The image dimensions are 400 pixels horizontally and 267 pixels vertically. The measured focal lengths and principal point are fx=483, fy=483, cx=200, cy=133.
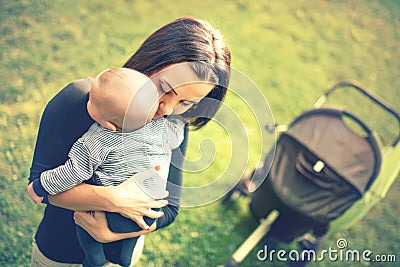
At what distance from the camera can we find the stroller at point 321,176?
178 cm

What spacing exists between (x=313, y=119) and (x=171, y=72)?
117cm

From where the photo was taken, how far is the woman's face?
2.87ft

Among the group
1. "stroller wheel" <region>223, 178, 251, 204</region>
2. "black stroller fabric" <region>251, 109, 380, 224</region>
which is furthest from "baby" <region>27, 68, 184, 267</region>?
"stroller wheel" <region>223, 178, 251, 204</region>

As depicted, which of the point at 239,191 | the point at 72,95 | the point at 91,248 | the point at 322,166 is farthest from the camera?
the point at 239,191

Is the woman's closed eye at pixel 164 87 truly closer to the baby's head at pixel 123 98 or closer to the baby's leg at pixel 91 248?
the baby's head at pixel 123 98

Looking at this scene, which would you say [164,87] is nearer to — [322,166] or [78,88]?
[78,88]

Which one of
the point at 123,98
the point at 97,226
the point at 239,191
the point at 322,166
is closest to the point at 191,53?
the point at 123,98

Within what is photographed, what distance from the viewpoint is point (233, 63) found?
2.61 metres

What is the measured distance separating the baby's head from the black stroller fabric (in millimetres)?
1070

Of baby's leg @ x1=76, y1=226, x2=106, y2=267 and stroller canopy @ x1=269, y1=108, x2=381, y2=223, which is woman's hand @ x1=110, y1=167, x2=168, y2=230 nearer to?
baby's leg @ x1=76, y1=226, x2=106, y2=267

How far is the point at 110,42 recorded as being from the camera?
2416mm

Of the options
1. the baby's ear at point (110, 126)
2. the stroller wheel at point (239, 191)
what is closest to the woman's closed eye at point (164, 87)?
the baby's ear at point (110, 126)

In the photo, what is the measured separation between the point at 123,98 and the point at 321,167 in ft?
3.73

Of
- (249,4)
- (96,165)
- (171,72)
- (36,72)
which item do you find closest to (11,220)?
(36,72)
